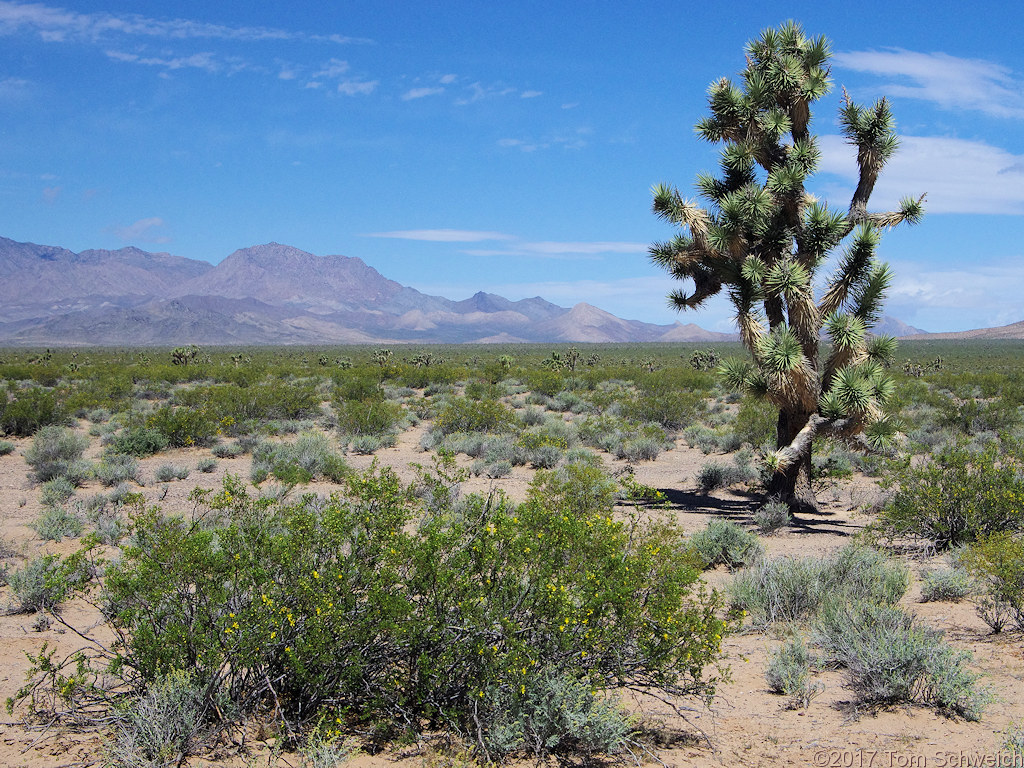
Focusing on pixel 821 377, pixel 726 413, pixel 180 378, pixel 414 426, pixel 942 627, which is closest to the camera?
pixel 942 627

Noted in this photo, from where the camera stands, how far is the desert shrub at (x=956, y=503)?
8891mm

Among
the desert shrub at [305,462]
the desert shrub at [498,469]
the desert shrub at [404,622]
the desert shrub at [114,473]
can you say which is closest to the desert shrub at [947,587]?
the desert shrub at [404,622]

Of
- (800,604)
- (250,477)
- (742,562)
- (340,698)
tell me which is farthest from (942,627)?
(250,477)

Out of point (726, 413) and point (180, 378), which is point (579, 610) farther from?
point (180, 378)

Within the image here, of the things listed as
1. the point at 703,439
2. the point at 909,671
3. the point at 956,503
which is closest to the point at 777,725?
the point at 909,671

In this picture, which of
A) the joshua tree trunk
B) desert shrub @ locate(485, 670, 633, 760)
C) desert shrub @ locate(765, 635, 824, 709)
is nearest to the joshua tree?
the joshua tree trunk

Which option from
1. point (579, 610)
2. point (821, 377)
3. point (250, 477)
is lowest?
point (250, 477)

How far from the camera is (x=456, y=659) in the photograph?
468cm

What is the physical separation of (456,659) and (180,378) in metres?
32.8

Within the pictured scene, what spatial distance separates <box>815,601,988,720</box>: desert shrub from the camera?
16.7 ft

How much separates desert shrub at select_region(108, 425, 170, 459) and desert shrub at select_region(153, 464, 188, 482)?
244 cm

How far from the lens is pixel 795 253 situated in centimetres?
1265

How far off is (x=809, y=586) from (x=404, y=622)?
4.68 metres

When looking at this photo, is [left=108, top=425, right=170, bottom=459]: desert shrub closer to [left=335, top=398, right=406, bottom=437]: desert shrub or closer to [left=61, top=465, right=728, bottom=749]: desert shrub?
[left=335, top=398, right=406, bottom=437]: desert shrub
